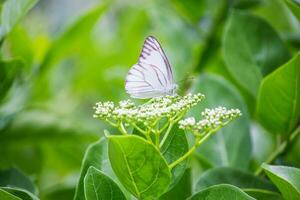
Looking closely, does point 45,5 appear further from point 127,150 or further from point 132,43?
point 127,150

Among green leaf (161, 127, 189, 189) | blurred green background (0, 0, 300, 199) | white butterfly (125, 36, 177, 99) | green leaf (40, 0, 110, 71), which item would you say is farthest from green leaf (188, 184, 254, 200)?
green leaf (40, 0, 110, 71)

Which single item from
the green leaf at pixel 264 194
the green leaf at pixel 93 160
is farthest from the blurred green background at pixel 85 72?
the green leaf at pixel 93 160

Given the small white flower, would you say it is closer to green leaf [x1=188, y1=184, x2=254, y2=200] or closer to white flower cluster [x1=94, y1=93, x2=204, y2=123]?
white flower cluster [x1=94, y1=93, x2=204, y2=123]

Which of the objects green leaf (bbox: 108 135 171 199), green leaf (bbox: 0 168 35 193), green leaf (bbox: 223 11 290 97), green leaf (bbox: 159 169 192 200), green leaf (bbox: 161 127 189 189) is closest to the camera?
green leaf (bbox: 108 135 171 199)

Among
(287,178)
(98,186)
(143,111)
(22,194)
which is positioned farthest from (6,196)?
(287,178)

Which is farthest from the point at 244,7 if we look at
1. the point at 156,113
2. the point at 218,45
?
→ the point at 156,113

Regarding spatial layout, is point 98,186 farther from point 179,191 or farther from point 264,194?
point 264,194
